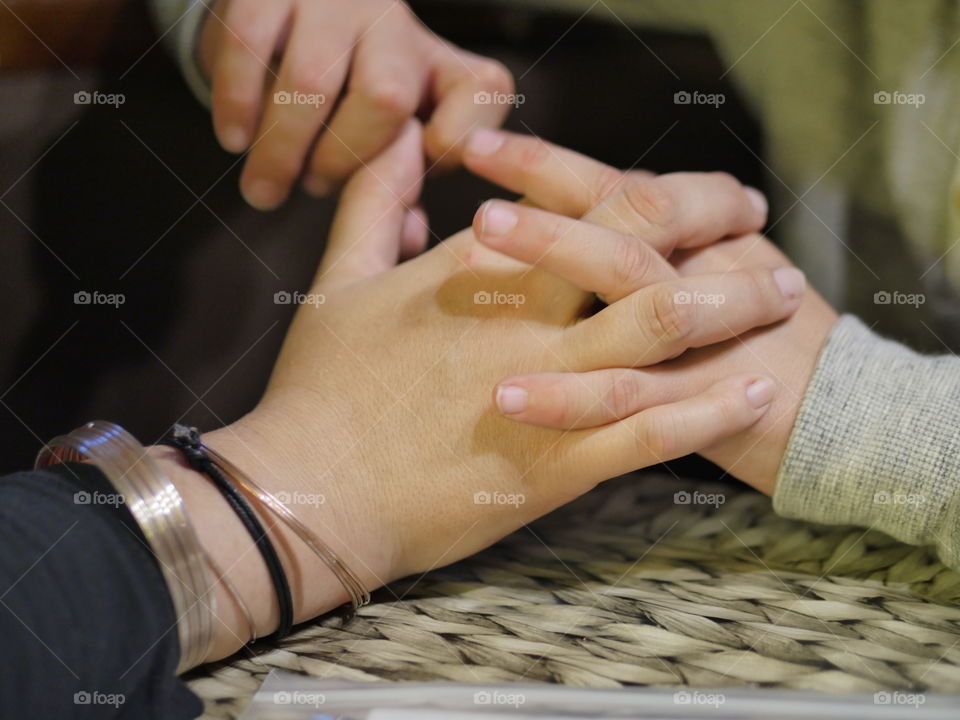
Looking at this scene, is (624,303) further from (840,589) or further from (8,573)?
(8,573)

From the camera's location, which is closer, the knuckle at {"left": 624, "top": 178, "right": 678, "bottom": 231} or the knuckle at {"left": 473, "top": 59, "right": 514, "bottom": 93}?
the knuckle at {"left": 624, "top": 178, "right": 678, "bottom": 231}

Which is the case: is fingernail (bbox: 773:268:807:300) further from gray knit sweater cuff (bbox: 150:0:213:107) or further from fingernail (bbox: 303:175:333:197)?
gray knit sweater cuff (bbox: 150:0:213:107)

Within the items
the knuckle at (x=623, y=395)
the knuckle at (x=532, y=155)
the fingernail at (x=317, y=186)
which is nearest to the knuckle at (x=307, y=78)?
the fingernail at (x=317, y=186)

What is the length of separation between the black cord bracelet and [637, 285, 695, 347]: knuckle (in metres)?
0.33

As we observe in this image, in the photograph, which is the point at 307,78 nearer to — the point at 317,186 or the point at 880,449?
the point at 317,186

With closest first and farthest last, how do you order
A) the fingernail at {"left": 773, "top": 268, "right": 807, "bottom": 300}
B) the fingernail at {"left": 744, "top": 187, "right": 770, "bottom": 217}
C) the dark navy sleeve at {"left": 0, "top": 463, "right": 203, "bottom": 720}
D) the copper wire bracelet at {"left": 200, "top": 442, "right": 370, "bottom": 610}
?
the dark navy sleeve at {"left": 0, "top": 463, "right": 203, "bottom": 720} → the copper wire bracelet at {"left": 200, "top": 442, "right": 370, "bottom": 610} → the fingernail at {"left": 773, "top": 268, "right": 807, "bottom": 300} → the fingernail at {"left": 744, "top": 187, "right": 770, "bottom": 217}

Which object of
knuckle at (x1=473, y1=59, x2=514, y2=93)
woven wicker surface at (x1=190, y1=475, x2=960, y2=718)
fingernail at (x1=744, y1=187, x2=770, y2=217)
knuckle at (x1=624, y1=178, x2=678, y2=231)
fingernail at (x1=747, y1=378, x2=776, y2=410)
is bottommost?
woven wicker surface at (x1=190, y1=475, x2=960, y2=718)

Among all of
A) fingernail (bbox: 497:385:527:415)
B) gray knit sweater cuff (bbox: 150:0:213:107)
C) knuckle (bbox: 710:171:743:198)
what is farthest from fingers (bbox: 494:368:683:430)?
gray knit sweater cuff (bbox: 150:0:213:107)

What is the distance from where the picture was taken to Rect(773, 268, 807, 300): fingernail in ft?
2.37

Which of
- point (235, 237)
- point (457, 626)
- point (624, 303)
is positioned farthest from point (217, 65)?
point (457, 626)

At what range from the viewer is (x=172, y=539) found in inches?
21.8

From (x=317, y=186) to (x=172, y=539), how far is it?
50cm

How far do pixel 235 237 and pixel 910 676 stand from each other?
2.58 ft

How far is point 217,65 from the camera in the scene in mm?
882
